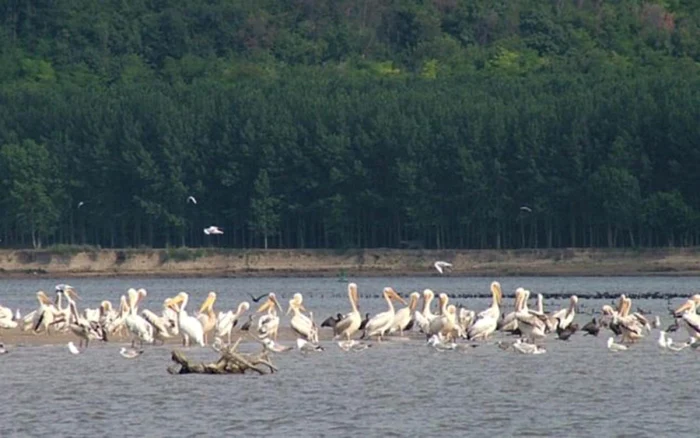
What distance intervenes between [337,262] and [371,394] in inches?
2960

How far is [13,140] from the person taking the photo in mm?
122688

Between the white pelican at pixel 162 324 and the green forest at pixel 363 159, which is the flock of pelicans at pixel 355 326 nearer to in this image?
the white pelican at pixel 162 324

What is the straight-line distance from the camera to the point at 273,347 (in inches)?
1564

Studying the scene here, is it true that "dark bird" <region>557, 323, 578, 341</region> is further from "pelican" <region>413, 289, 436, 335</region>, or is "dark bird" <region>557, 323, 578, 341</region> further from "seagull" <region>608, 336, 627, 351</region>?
"pelican" <region>413, 289, 436, 335</region>

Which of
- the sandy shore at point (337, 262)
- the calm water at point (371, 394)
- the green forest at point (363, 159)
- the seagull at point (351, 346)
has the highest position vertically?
the green forest at point (363, 159)

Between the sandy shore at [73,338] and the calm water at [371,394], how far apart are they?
1.18 metres

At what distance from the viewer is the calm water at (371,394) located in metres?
29.8

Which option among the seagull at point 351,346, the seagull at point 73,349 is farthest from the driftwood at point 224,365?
the seagull at point 351,346

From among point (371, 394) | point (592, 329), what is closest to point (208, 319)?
point (592, 329)

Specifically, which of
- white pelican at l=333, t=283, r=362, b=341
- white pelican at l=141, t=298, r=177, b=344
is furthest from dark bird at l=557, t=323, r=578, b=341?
white pelican at l=141, t=298, r=177, b=344

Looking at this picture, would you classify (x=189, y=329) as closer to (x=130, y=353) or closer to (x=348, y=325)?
(x=130, y=353)

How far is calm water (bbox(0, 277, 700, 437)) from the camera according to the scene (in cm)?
2983

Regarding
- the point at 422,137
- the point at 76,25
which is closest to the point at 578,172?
the point at 422,137

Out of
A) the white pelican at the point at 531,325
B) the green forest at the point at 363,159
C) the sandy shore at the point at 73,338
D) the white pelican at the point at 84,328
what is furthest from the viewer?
the green forest at the point at 363,159
